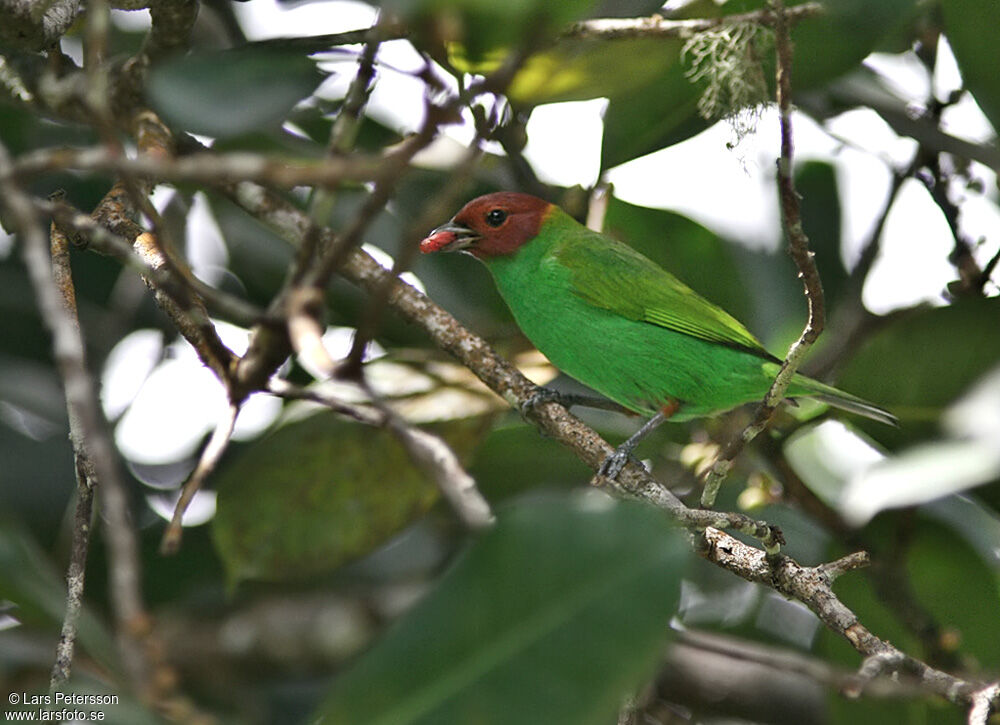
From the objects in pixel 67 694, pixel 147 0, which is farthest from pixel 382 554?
pixel 67 694

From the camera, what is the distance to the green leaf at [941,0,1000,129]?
9.21ft

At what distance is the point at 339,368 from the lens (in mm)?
1297

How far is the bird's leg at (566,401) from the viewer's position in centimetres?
281

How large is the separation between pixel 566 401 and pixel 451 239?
30.6 inches

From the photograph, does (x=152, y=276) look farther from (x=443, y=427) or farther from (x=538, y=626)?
(x=443, y=427)

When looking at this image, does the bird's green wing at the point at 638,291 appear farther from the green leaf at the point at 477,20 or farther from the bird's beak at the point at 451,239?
the green leaf at the point at 477,20

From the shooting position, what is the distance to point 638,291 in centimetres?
367

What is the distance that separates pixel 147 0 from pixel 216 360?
133 cm

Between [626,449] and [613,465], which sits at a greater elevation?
[613,465]

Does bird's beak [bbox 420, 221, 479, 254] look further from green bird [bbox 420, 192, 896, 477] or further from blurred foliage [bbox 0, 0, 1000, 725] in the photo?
blurred foliage [bbox 0, 0, 1000, 725]

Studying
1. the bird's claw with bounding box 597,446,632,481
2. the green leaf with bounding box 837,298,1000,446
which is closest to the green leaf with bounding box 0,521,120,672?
the bird's claw with bounding box 597,446,632,481

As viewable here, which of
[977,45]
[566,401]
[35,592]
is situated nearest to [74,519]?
[35,592]

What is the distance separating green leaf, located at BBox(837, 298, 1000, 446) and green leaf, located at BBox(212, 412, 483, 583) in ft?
4.24

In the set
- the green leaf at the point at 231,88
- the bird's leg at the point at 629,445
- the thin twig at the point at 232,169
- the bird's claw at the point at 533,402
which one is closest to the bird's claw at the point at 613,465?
the bird's leg at the point at 629,445
